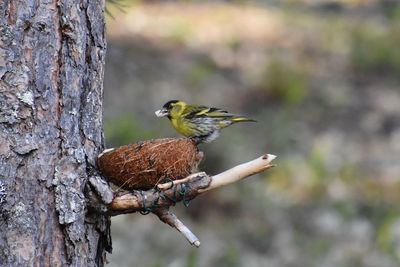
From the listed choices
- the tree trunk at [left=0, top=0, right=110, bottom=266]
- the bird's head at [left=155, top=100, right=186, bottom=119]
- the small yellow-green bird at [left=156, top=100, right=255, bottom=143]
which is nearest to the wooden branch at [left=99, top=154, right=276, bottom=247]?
the tree trunk at [left=0, top=0, right=110, bottom=266]

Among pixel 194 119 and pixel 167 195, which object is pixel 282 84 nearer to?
pixel 194 119

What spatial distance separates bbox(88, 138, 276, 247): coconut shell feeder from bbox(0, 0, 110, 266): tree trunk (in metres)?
0.11

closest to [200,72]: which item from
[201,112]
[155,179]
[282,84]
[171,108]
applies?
[282,84]

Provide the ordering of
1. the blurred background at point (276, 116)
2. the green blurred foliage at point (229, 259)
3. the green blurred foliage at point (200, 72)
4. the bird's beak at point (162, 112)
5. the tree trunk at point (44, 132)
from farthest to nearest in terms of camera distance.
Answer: the green blurred foliage at point (200, 72) < the blurred background at point (276, 116) < the green blurred foliage at point (229, 259) < the bird's beak at point (162, 112) < the tree trunk at point (44, 132)

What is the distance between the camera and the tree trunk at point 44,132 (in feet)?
11.0

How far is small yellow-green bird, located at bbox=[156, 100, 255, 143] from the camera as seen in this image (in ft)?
18.5

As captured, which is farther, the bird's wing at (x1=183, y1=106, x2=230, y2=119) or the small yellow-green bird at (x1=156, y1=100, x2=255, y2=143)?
the bird's wing at (x1=183, y1=106, x2=230, y2=119)

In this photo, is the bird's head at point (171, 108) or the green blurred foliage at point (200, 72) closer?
the bird's head at point (171, 108)

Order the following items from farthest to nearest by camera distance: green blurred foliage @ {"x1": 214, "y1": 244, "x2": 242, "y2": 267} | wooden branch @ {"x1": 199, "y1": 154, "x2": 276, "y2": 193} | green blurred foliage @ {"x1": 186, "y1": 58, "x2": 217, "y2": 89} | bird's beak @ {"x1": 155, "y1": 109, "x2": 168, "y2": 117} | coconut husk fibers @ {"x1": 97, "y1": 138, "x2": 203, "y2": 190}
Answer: green blurred foliage @ {"x1": 186, "y1": 58, "x2": 217, "y2": 89} → green blurred foliage @ {"x1": 214, "y1": 244, "x2": 242, "y2": 267} → bird's beak @ {"x1": 155, "y1": 109, "x2": 168, "y2": 117} → coconut husk fibers @ {"x1": 97, "y1": 138, "x2": 203, "y2": 190} → wooden branch @ {"x1": 199, "y1": 154, "x2": 276, "y2": 193}

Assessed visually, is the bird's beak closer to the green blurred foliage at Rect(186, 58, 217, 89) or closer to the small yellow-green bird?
the small yellow-green bird

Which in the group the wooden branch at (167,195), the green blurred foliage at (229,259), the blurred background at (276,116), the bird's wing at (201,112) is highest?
the wooden branch at (167,195)

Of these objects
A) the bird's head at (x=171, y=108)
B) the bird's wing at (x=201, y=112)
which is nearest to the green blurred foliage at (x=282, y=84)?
the bird's wing at (x=201, y=112)

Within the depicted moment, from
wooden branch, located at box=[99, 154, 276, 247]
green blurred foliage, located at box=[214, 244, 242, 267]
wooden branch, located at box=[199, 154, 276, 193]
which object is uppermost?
wooden branch, located at box=[199, 154, 276, 193]

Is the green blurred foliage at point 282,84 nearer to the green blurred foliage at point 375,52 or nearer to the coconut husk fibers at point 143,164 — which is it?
the green blurred foliage at point 375,52
